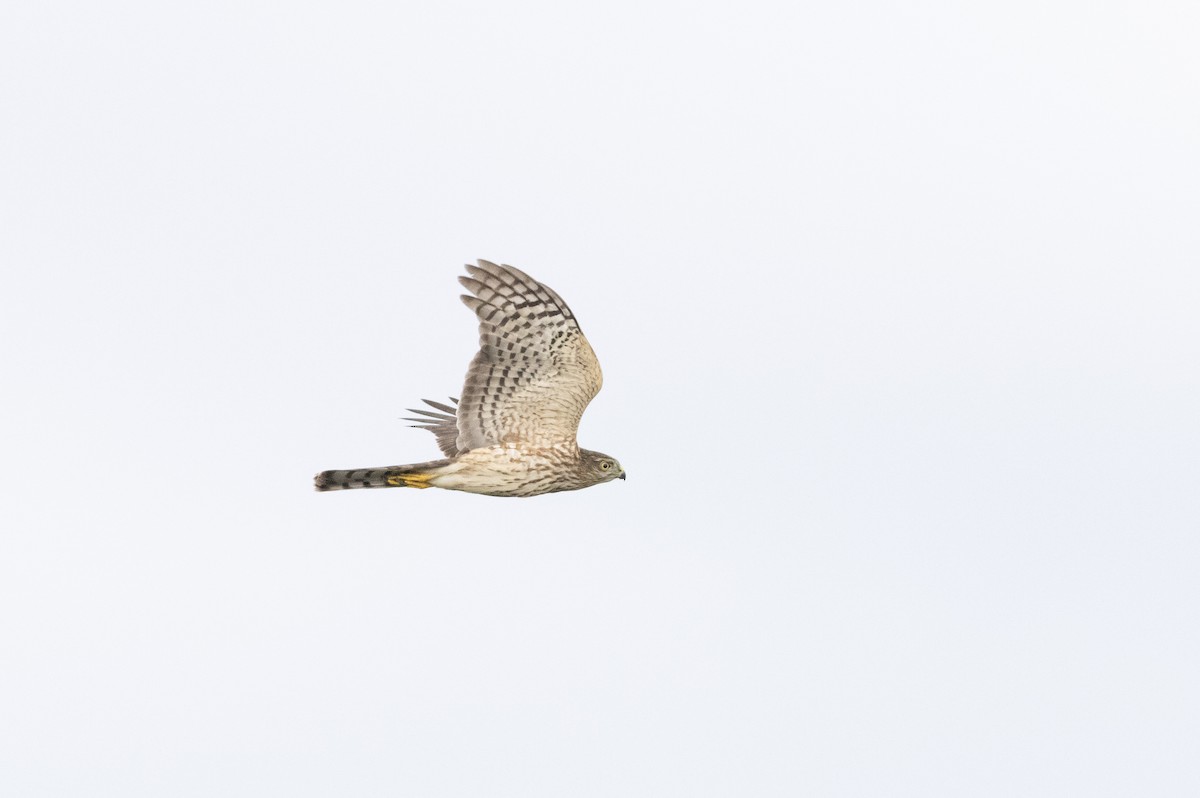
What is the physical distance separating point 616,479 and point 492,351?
2150 mm

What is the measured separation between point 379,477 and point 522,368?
1850mm

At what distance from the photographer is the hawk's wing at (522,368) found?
19.6 metres

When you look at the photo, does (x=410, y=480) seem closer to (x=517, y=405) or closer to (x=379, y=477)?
(x=379, y=477)

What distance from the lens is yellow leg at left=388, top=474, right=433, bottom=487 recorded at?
2056 cm

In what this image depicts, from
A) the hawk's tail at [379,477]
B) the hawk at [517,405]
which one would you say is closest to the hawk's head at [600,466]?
the hawk at [517,405]

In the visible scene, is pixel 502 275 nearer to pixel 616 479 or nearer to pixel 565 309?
pixel 565 309

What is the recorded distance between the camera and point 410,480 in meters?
20.6

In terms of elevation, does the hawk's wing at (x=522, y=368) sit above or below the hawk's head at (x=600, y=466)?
above

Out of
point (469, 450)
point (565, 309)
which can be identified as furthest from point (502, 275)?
point (469, 450)

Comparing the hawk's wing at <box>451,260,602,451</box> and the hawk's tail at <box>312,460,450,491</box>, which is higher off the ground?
the hawk's wing at <box>451,260,602,451</box>

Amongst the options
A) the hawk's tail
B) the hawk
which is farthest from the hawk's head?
the hawk's tail

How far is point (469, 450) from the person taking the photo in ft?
67.4

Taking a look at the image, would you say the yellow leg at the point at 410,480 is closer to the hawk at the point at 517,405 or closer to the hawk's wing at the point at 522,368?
the hawk at the point at 517,405

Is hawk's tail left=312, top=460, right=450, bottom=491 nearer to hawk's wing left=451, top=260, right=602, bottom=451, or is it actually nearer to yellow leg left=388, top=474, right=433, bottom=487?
yellow leg left=388, top=474, right=433, bottom=487
